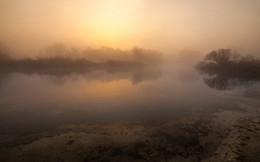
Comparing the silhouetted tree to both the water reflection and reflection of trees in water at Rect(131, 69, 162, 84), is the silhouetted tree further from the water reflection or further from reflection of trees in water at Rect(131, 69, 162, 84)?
reflection of trees in water at Rect(131, 69, 162, 84)

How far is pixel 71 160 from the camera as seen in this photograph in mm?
4789

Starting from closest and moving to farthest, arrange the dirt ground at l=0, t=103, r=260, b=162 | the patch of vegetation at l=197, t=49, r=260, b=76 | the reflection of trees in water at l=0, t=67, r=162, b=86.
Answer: the dirt ground at l=0, t=103, r=260, b=162 < the reflection of trees in water at l=0, t=67, r=162, b=86 < the patch of vegetation at l=197, t=49, r=260, b=76

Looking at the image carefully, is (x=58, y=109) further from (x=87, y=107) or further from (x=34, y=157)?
(x=34, y=157)

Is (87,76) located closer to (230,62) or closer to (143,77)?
(143,77)

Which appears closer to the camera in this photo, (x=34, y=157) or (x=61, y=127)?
(x=34, y=157)

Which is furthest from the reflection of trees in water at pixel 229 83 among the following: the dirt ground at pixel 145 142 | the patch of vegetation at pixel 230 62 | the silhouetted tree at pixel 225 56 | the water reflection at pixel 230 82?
the silhouetted tree at pixel 225 56

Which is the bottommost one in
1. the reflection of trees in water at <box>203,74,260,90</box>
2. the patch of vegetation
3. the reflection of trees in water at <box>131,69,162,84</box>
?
the reflection of trees in water at <box>203,74,260,90</box>

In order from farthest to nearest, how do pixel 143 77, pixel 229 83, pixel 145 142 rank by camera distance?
pixel 143 77 < pixel 229 83 < pixel 145 142

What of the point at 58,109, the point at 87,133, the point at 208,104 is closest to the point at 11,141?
the point at 87,133

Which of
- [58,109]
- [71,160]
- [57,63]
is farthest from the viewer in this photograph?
[57,63]

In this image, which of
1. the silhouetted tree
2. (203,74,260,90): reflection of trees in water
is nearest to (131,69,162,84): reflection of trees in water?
(203,74,260,90): reflection of trees in water

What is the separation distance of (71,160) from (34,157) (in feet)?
4.54

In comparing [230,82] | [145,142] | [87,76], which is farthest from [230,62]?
[145,142]

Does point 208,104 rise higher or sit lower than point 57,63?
lower
